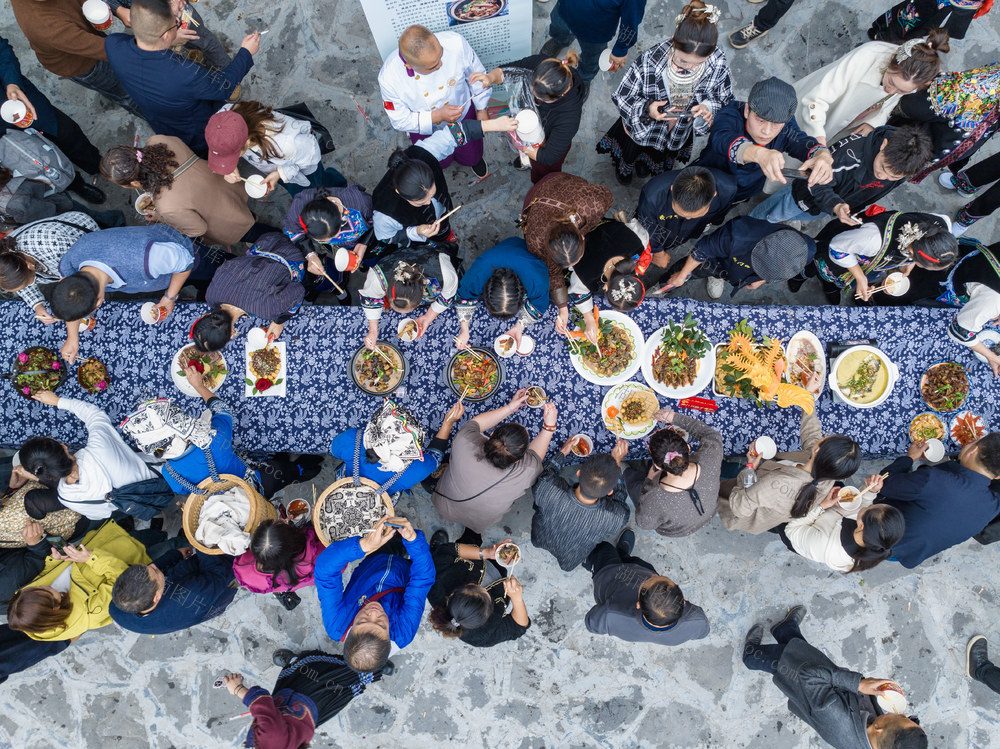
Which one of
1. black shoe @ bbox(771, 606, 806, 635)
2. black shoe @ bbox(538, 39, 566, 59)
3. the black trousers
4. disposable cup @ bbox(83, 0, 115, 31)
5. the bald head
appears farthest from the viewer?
black shoe @ bbox(538, 39, 566, 59)

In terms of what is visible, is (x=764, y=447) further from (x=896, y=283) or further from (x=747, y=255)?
(x=896, y=283)

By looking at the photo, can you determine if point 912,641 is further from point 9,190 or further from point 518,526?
point 9,190

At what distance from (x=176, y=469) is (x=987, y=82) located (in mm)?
5980

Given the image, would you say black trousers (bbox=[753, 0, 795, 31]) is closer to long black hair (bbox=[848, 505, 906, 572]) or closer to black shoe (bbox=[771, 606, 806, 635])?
long black hair (bbox=[848, 505, 906, 572])

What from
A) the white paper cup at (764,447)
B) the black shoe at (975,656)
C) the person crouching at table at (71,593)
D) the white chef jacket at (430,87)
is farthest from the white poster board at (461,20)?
the black shoe at (975,656)

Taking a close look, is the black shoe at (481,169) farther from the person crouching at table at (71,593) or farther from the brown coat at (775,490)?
the person crouching at table at (71,593)

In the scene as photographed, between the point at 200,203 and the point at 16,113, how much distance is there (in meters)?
1.48

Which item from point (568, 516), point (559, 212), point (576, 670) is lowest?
point (576, 670)

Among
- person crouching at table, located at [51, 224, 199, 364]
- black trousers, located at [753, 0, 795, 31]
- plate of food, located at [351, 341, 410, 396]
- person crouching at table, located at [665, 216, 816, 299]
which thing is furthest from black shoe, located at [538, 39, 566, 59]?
person crouching at table, located at [51, 224, 199, 364]

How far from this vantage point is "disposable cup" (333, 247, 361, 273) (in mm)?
3858

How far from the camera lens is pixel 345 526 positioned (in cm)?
388

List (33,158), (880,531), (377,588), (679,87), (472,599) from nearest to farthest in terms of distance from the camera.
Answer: (880,531) → (472,599) → (377,588) → (679,87) → (33,158)

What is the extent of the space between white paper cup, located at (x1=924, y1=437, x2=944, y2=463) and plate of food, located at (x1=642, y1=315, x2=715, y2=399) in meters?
1.55

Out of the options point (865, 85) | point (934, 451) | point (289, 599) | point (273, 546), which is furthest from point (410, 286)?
point (934, 451)
